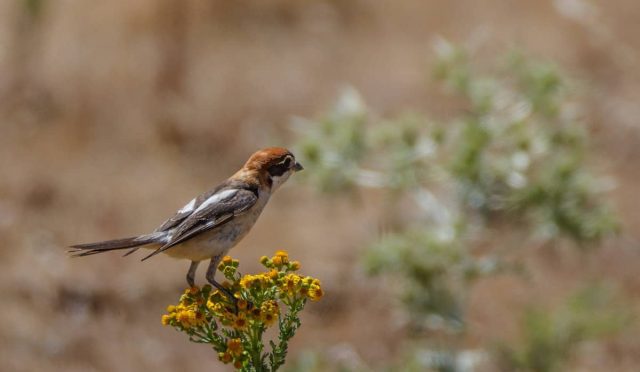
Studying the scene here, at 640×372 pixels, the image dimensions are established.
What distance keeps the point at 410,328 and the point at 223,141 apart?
3.61 meters

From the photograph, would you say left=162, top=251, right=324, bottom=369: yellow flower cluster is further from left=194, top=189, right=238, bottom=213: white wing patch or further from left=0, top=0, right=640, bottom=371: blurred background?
left=0, top=0, right=640, bottom=371: blurred background

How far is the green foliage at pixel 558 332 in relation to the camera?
9719mm

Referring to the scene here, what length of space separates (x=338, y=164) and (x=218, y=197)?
4449 mm

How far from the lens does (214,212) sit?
17.1 ft

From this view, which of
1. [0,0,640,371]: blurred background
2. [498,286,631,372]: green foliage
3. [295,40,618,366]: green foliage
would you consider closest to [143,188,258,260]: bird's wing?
[295,40,618,366]: green foliage

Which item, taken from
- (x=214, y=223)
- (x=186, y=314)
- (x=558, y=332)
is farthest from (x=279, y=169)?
(x=558, y=332)

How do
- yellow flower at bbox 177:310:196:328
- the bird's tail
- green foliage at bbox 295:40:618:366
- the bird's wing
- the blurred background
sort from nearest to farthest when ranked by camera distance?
yellow flower at bbox 177:310:196:328, the bird's tail, the bird's wing, green foliage at bbox 295:40:618:366, the blurred background

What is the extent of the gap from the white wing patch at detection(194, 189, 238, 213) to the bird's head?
0.16 meters

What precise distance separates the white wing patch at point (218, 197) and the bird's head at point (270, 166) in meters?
0.16

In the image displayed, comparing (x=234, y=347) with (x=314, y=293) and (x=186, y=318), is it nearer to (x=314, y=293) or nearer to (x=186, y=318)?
(x=186, y=318)

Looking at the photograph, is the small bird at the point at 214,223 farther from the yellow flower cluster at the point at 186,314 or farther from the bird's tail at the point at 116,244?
the yellow flower cluster at the point at 186,314

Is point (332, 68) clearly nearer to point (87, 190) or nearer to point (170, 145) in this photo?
point (170, 145)

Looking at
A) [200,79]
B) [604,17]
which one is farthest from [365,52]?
[604,17]

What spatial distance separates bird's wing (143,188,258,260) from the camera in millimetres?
5145
